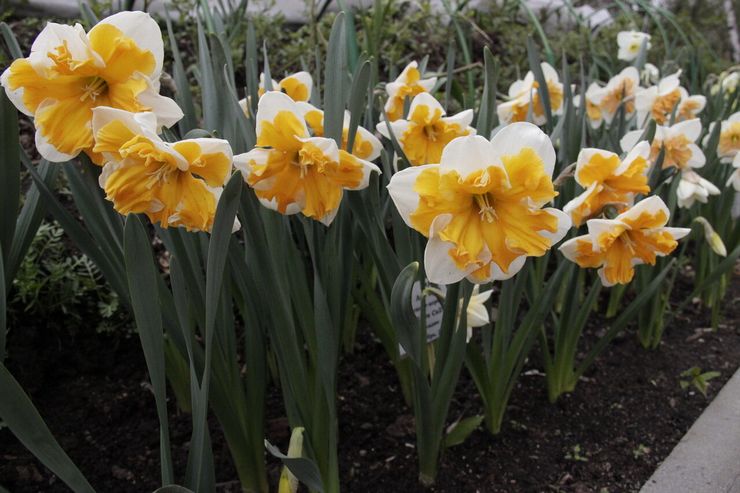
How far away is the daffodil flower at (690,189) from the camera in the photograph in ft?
5.54

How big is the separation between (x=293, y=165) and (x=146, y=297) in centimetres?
26

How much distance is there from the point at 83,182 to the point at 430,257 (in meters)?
0.59

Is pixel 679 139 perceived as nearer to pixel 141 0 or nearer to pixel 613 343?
pixel 613 343

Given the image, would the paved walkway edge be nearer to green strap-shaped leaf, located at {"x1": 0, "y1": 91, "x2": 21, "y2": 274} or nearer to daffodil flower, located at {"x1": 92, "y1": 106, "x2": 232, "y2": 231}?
daffodil flower, located at {"x1": 92, "y1": 106, "x2": 232, "y2": 231}

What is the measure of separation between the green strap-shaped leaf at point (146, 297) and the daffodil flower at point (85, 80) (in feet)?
0.45

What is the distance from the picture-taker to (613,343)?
2.07 m

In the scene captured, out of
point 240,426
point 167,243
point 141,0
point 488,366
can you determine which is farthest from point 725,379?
point 141,0

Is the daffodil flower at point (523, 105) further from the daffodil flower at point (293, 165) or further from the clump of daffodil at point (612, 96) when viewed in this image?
the daffodil flower at point (293, 165)

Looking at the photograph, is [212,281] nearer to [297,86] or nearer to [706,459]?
[297,86]

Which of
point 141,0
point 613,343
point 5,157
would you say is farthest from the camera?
point 141,0

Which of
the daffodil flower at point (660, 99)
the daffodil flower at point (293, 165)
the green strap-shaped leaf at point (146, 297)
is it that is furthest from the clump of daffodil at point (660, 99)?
the green strap-shaped leaf at point (146, 297)

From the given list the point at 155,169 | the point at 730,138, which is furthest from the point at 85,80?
the point at 730,138

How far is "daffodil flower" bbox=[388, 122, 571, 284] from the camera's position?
2.67ft

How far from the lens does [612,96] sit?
6.79 feet
